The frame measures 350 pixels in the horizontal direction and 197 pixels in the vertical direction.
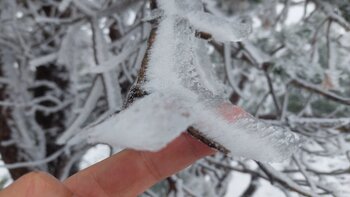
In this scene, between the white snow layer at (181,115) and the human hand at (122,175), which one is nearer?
the white snow layer at (181,115)

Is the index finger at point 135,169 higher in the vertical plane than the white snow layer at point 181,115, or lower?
lower

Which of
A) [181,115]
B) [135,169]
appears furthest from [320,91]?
[181,115]

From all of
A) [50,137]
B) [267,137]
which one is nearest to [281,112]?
[267,137]

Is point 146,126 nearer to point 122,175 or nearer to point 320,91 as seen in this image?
point 122,175

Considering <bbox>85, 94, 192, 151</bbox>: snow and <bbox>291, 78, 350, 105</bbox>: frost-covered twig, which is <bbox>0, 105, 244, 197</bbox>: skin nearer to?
<bbox>85, 94, 192, 151</bbox>: snow

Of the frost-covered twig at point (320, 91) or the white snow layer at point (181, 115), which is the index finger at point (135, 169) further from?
the frost-covered twig at point (320, 91)

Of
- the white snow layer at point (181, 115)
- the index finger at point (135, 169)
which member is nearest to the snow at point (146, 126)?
the white snow layer at point (181, 115)
